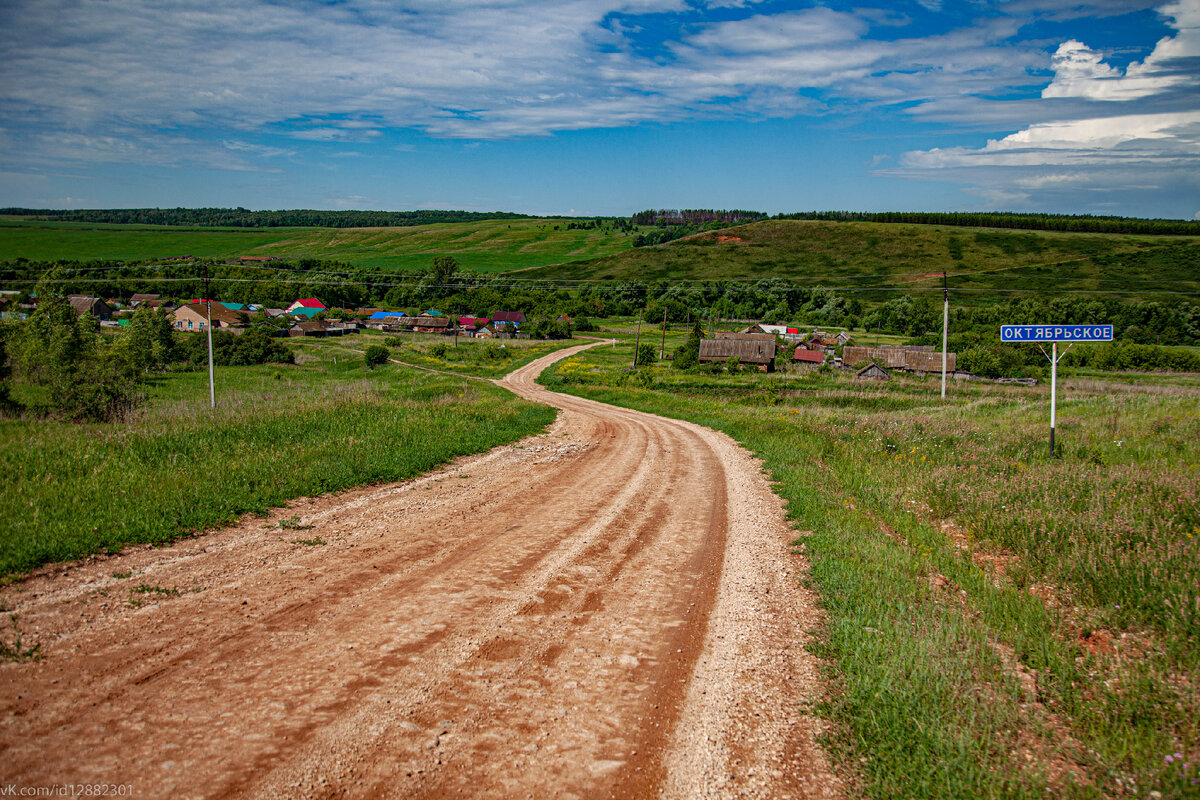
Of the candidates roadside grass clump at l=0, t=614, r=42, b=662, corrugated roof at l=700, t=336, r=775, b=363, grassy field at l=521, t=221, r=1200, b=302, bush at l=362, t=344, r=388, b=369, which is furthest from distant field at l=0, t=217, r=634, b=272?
roadside grass clump at l=0, t=614, r=42, b=662

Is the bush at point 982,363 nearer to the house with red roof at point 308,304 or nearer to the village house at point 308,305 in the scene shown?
the village house at point 308,305

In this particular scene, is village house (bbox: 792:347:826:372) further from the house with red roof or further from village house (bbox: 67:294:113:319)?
the house with red roof

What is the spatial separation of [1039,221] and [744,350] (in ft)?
482

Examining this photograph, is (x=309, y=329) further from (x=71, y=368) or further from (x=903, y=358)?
(x=903, y=358)

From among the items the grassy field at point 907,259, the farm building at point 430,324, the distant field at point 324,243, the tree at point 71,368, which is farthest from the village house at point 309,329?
the distant field at point 324,243

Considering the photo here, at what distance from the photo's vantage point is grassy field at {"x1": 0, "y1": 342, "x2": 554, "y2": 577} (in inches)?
301

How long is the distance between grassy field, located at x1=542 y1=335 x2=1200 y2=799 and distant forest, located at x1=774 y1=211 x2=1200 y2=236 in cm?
17087

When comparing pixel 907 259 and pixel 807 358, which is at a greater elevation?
pixel 907 259

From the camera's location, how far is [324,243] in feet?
575

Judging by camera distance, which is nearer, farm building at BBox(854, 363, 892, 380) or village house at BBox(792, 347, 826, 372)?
farm building at BBox(854, 363, 892, 380)

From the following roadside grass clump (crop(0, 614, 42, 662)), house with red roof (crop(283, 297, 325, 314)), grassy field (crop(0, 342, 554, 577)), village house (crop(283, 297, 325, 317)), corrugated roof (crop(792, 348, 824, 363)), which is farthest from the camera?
house with red roof (crop(283, 297, 325, 314))

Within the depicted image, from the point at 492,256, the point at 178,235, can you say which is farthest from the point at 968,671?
the point at 178,235

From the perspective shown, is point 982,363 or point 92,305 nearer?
point 982,363

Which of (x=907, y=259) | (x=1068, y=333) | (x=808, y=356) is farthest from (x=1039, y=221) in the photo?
(x=1068, y=333)
